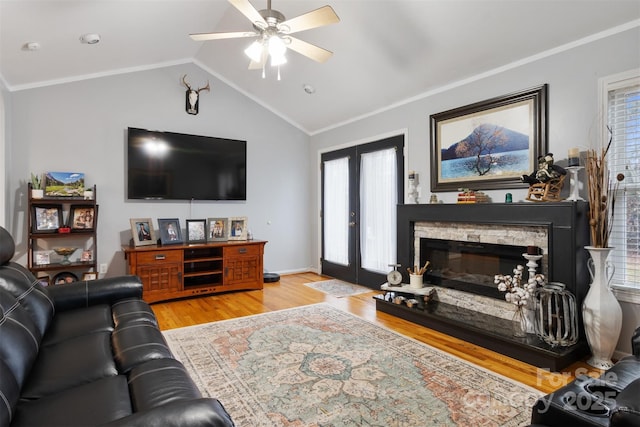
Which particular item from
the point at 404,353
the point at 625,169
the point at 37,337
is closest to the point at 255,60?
the point at 37,337

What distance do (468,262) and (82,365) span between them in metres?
3.32

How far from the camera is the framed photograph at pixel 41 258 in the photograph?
12.7 ft

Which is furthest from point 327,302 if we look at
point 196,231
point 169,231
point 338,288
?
point 169,231

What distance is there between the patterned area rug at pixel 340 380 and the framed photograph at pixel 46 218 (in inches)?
84.8

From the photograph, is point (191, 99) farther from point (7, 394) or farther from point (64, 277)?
point (7, 394)

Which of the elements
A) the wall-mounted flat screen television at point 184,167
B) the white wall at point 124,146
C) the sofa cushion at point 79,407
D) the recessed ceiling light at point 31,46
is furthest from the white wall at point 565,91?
the recessed ceiling light at point 31,46

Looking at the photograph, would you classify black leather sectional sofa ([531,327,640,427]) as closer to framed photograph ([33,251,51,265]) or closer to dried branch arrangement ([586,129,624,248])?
dried branch arrangement ([586,129,624,248])

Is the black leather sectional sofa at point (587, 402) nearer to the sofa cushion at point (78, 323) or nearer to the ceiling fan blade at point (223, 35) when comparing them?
the sofa cushion at point (78, 323)

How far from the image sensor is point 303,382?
7.41ft

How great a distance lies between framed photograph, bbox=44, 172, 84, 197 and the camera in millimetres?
3906

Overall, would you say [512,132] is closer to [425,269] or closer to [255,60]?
[425,269]

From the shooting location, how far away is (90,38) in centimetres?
332

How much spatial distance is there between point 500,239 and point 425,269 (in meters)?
0.90

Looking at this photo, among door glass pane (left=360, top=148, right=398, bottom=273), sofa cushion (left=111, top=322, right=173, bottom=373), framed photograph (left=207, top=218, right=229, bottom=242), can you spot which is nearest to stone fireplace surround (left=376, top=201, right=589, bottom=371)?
door glass pane (left=360, top=148, right=398, bottom=273)
